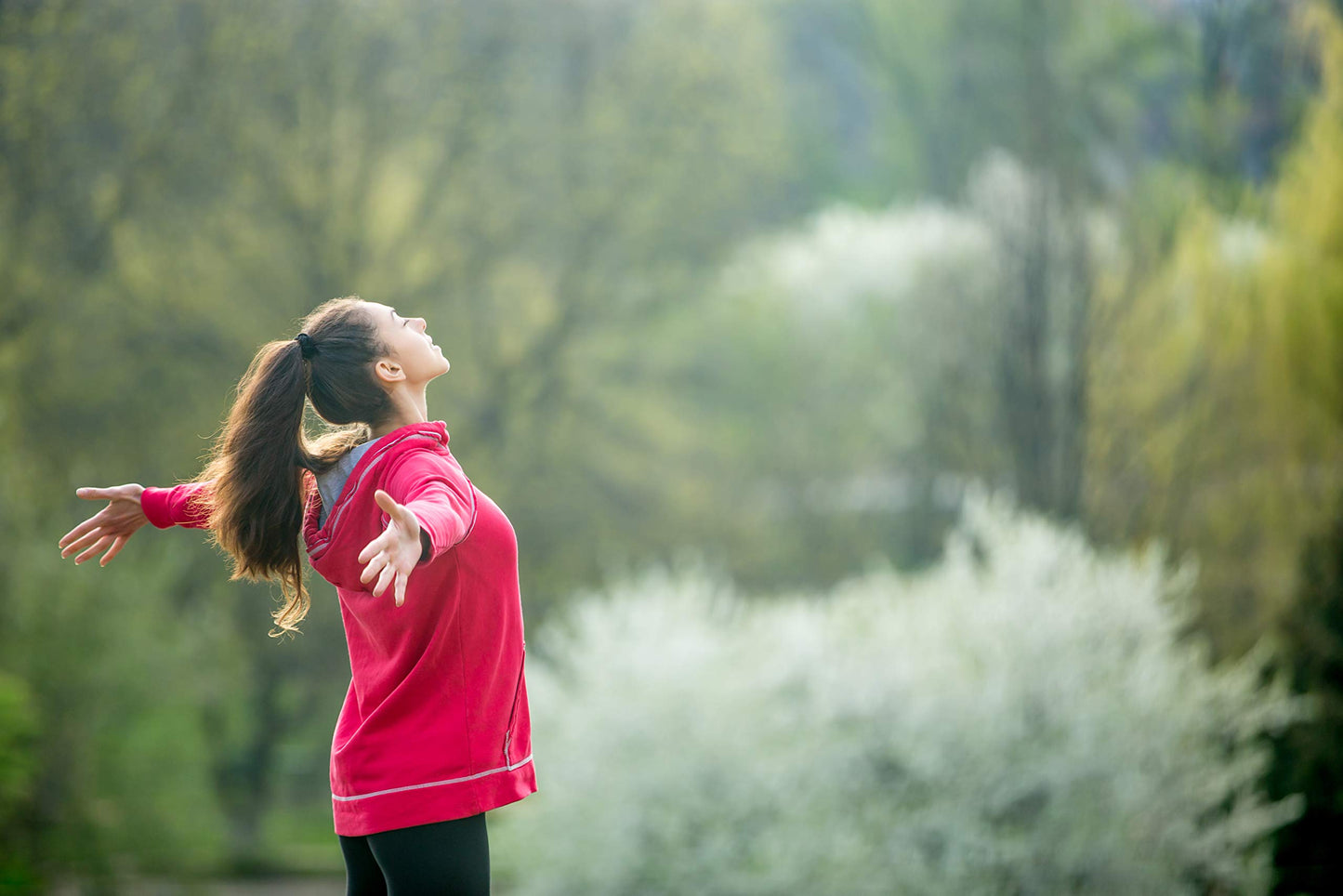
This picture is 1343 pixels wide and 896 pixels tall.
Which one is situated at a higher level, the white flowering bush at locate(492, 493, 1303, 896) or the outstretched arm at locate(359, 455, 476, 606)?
the white flowering bush at locate(492, 493, 1303, 896)

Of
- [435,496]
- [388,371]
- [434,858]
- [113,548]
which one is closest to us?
[435,496]

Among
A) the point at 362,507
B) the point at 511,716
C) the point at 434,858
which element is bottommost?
the point at 434,858

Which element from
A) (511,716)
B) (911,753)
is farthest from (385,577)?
(911,753)

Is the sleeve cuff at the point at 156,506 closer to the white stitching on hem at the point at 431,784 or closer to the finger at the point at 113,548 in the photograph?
the finger at the point at 113,548

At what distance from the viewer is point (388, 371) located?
1.44m

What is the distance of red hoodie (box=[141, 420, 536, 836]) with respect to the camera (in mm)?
1343

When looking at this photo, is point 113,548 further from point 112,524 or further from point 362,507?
Answer: point 362,507

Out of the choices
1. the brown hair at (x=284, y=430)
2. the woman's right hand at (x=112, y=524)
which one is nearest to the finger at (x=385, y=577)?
the brown hair at (x=284, y=430)

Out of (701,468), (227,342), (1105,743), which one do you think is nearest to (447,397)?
(227,342)

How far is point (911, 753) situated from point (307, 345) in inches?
162

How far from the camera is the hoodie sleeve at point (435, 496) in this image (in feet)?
3.78

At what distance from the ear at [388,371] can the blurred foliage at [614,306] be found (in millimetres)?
5415

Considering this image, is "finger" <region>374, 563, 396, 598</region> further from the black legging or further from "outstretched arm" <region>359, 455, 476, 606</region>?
the black legging

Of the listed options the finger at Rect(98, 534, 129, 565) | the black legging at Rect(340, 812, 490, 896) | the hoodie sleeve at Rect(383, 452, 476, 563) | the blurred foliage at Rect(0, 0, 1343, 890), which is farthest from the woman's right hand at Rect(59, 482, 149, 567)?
the blurred foliage at Rect(0, 0, 1343, 890)
